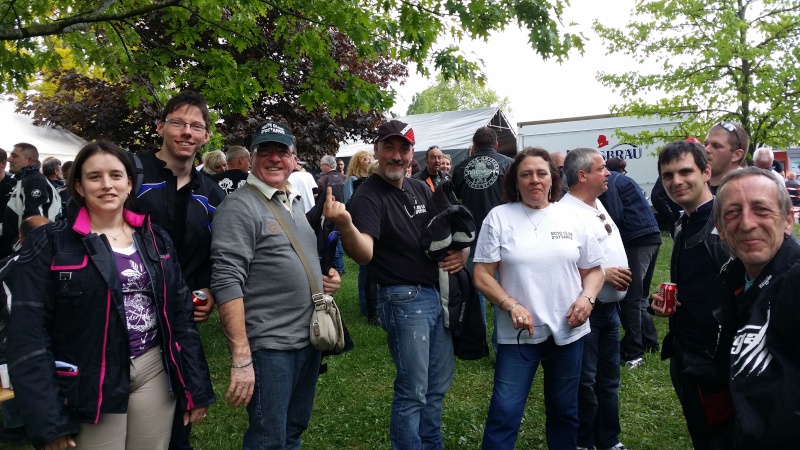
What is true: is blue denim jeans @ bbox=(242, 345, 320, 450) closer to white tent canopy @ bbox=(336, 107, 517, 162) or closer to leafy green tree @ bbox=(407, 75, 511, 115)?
white tent canopy @ bbox=(336, 107, 517, 162)

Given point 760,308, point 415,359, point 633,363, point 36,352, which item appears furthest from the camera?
point 633,363

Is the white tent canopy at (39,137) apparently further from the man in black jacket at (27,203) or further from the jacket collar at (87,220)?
the jacket collar at (87,220)

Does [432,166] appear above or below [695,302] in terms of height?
above

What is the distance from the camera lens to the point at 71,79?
39.7 feet

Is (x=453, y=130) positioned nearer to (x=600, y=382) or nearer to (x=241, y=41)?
(x=241, y=41)

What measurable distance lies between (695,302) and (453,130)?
15.9m

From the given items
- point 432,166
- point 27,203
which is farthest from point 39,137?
point 432,166

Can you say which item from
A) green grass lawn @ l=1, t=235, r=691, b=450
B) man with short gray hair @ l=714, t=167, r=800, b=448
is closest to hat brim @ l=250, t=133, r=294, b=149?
man with short gray hair @ l=714, t=167, r=800, b=448

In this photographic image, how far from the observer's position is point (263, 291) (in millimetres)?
2600

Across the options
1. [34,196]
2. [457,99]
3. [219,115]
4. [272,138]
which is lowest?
[34,196]

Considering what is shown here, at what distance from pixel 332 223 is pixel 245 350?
79 centimetres

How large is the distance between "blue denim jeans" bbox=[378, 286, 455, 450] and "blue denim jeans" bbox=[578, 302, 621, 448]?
3.47 feet

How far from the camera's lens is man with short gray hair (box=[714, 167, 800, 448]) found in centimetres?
164

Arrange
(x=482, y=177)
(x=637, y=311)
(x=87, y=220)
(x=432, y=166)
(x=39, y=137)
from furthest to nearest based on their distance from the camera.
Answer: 1. (x=39, y=137)
2. (x=432, y=166)
3. (x=482, y=177)
4. (x=637, y=311)
5. (x=87, y=220)
